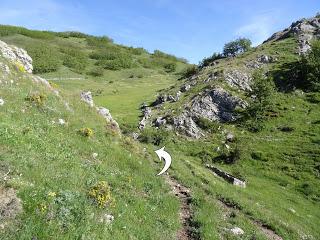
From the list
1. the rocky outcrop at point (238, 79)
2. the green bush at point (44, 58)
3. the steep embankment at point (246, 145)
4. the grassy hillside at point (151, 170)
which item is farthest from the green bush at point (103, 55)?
the rocky outcrop at point (238, 79)

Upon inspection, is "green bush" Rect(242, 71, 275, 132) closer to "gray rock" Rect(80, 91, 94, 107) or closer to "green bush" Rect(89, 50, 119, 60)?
"gray rock" Rect(80, 91, 94, 107)

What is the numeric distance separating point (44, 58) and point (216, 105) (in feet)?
210

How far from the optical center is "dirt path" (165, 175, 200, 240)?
1866cm

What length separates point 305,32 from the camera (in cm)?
7906

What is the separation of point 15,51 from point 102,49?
329ft

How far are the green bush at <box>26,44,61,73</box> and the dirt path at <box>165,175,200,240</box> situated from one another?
80718 mm

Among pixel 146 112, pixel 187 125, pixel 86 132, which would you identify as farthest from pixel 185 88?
pixel 86 132

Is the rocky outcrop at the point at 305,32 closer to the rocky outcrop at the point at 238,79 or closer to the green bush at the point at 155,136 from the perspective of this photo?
the rocky outcrop at the point at 238,79

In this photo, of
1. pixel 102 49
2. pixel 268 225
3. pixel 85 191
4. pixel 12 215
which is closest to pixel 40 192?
pixel 12 215

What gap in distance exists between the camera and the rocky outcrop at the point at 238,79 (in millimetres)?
62000

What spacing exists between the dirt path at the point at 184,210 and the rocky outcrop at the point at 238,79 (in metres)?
36.7

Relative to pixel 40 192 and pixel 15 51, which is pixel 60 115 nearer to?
pixel 40 192

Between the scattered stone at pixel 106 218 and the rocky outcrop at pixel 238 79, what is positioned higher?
the rocky outcrop at pixel 238 79

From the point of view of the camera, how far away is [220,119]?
182ft
